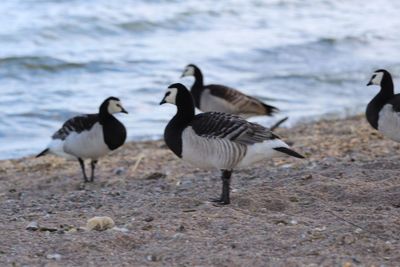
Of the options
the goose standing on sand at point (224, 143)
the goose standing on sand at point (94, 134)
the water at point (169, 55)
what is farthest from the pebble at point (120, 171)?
the goose standing on sand at point (224, 143)

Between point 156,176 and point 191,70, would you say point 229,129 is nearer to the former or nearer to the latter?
point 156,176

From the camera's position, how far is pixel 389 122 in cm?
938

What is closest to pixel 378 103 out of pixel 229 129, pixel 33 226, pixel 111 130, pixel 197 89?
pixel 229 129

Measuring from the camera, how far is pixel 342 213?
731 centimetres

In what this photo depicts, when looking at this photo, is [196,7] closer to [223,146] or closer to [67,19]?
[67,19]

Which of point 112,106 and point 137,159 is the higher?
point 112,106

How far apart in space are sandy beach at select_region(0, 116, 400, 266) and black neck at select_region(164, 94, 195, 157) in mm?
497

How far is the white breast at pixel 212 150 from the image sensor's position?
7895 mm

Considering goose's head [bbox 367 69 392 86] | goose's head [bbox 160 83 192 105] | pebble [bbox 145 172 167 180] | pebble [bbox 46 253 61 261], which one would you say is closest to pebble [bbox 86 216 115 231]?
pebble [bbox 46 253 61 261]

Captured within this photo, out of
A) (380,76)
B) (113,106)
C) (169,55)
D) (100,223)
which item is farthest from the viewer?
(169,55)

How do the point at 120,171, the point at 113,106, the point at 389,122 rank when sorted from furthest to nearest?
the point at 120,171, the point at 113,106, the point at 389,122

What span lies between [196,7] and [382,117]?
618 inches

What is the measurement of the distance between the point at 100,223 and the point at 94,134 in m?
3.21

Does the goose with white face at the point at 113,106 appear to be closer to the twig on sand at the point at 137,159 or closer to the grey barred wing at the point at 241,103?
the twig on sand at the point at 137,159
